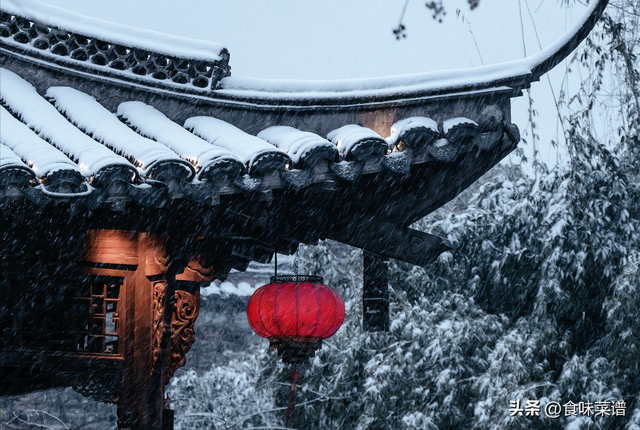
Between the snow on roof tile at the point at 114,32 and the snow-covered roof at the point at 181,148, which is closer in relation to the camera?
the snow-covered roof at the point at 181,148

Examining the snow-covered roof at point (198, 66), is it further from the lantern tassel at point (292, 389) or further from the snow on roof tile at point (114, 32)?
the lantern tassel at point (292, 389)

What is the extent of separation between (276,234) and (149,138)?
141cm

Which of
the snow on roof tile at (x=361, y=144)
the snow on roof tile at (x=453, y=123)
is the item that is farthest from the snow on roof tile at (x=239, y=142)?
the snow on roof tile at (x=453, y=123)

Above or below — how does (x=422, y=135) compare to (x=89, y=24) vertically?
below

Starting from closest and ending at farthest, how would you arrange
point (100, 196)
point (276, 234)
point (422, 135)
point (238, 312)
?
point (100, 196), point (422, 135), point (276, 234), point (238, 312)

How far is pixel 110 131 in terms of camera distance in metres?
2.97

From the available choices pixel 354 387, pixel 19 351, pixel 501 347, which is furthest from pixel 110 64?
pixel 354 387

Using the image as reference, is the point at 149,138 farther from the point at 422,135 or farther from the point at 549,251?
the point at 549,251

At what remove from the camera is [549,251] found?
7422 mm

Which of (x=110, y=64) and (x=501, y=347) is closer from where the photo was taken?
(x=110, y=64)

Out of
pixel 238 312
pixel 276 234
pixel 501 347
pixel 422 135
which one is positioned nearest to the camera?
pixel 422 135

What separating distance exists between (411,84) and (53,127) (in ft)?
5.39

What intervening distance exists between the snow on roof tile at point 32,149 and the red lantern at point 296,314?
Result: 190 cm

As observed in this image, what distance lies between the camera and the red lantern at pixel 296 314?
Answer: 416cm
